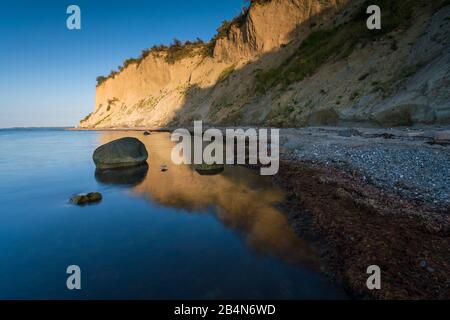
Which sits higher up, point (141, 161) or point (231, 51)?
point (231, 51)

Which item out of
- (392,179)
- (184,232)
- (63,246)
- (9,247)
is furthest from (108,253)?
(392,179)

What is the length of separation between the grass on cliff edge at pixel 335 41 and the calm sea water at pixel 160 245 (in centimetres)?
2028

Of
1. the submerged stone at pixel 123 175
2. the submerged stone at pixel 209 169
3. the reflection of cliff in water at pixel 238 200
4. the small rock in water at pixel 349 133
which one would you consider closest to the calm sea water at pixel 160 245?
the reflection of cliff in water at pixel 238 200

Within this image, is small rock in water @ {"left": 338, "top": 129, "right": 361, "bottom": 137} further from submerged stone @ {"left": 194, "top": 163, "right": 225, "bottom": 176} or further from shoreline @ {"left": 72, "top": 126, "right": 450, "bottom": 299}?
submerged stone @ {"left": 194, "top": 163, "right": 225, "bottom": 176}

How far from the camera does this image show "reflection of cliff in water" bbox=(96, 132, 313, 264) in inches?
216

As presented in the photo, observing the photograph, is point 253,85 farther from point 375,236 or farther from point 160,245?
point 375,236

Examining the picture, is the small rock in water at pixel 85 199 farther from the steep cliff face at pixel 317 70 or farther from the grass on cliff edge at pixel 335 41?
the grass on cliff edge at pixel 335 41

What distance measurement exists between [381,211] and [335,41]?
2570 centimetres

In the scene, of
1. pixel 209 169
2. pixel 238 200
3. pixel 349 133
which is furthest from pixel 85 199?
pixel 349 133

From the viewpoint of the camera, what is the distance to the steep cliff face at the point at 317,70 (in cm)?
1518

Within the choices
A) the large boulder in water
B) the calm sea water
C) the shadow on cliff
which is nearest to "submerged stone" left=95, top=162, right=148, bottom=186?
the large boulder in water

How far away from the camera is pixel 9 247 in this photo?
5.99 m

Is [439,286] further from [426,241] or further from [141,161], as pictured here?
[141,161]
